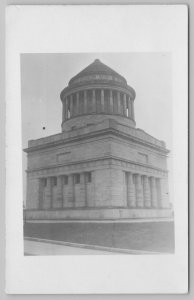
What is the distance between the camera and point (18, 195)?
3.60m

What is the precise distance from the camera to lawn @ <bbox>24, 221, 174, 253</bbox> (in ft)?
11.7

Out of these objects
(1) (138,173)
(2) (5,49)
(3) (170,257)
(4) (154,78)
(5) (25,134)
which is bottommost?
(3) (170,257)

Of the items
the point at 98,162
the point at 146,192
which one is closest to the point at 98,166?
the point at 98,162

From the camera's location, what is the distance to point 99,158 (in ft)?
12.1

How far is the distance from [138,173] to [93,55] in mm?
1234

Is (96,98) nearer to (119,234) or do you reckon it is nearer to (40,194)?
(40,194)

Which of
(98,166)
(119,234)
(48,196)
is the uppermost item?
(98,166)

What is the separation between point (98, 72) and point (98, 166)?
0.92m

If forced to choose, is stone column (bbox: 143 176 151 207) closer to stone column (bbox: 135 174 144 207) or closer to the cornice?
stone column (bbox: 135 174 144 207)

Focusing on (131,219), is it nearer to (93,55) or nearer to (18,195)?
(18,195)

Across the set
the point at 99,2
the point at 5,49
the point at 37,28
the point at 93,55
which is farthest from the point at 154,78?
the point at 5,49

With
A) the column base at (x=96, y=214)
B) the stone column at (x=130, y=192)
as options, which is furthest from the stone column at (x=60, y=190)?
the stone column at (x=130, y=192)

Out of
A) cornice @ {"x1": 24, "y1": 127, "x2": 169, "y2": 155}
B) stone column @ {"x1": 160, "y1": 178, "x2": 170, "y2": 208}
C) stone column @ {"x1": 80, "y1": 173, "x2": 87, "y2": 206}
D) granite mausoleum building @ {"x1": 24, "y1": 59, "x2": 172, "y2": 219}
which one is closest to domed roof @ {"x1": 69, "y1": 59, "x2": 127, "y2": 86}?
granite mausoleum building @ {"x1": 24, "y1": 59, "x2": 172, "y2": 219}

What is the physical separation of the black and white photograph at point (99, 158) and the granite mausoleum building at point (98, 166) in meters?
0.01
